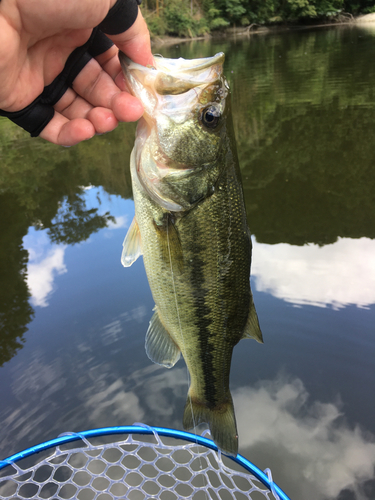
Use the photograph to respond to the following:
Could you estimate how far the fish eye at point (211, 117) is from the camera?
1.58 metres

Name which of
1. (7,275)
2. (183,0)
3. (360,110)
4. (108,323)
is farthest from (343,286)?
(183,0)

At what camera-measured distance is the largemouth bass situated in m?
1.58

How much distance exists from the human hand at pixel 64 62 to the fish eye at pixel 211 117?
296 millimetres

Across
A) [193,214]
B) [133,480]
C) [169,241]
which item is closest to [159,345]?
[169,241]

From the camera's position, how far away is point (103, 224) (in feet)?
19.2

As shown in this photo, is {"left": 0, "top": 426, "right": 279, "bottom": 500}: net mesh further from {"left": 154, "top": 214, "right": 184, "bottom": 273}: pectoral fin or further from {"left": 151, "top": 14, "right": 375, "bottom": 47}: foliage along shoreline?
{"left": 151, "top": 14, "right": 375, "bottom": 47}: foliage along shoreline

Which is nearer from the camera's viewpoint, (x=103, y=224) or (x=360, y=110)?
(x=103, y=224)

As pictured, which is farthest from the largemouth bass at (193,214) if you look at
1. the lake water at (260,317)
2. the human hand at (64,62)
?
the lake water at (260,317)

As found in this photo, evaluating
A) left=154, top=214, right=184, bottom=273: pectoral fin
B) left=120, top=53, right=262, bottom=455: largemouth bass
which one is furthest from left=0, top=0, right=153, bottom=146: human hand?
left=154, top=214, right=184, bottom=273: pectoral fin

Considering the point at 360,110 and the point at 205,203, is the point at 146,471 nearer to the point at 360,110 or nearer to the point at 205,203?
the point at 205,203

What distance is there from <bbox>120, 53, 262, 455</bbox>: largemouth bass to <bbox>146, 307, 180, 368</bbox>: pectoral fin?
0.08 ft

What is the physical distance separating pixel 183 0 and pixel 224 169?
5879 centimetres

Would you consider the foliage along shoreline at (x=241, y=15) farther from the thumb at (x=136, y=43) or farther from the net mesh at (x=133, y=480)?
the net mesh at (x=133, y=480)

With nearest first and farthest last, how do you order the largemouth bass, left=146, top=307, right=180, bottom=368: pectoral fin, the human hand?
the human hand < the largemouth bass < left=146, top=307, right=180, bottom=368: pectoral fin
